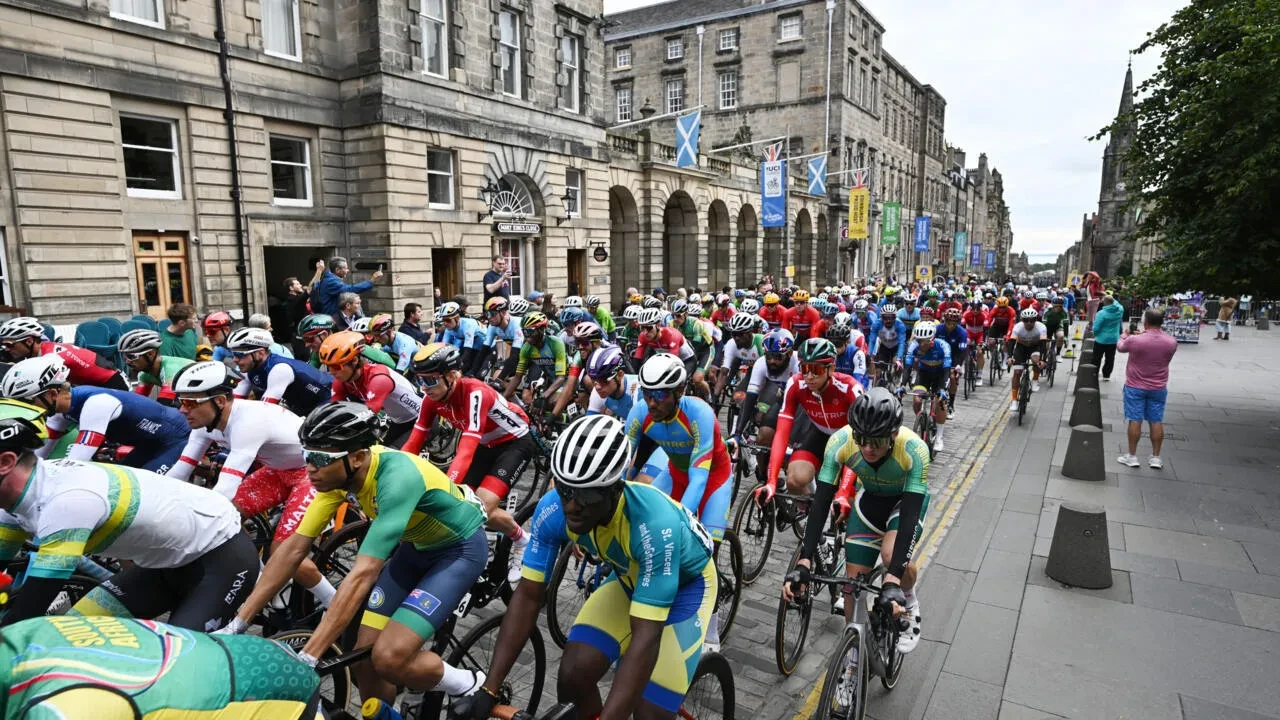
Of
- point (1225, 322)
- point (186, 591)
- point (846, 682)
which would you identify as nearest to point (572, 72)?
point (186, 591)

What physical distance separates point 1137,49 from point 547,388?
11614 mm

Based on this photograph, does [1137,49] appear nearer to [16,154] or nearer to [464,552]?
[464,552]

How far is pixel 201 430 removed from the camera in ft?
15.6

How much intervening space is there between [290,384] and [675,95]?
50377 mm

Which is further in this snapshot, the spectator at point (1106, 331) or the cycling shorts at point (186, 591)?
the spectator at point (1106, 331)

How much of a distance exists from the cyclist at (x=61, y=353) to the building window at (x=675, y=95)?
162 ft

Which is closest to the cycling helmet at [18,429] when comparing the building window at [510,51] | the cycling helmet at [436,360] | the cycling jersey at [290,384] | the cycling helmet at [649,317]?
the cycling helmet at [436,360]

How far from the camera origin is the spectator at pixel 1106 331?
1509cm

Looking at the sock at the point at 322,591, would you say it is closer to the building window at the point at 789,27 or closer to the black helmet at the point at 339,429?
the black helmet at the point at 339,429

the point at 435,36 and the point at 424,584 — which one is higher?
the point at 435,36

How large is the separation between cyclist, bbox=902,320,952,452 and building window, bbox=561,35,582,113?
57.7ft

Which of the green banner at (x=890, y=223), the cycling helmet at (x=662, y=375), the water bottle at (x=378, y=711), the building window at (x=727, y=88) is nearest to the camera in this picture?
the water bottle at (x=378, y=711)

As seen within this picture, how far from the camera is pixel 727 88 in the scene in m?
51.0

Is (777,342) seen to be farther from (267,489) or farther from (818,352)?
(267,489)
